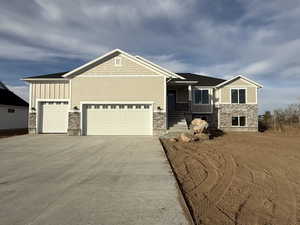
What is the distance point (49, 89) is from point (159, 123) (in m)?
8.95

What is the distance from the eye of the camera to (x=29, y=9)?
10.9 meters

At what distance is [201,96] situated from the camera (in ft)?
63.6

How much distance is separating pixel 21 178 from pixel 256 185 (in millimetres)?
5902

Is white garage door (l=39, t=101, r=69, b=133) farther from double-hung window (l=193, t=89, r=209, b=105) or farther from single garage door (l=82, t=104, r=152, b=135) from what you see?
double-hung window (l=193, t=89, r=209, b=105)

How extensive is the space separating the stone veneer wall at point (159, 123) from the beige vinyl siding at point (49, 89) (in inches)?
281

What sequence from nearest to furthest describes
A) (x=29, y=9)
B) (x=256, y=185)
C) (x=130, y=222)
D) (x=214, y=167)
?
(x=130, y=222)
(x=256, y=185)
(x=214, y=167)
(x=29, y=9)

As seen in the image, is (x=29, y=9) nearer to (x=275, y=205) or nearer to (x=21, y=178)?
(x=21, y=178)

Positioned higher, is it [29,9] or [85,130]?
[29,9]

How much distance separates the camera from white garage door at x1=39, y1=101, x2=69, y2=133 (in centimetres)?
1566

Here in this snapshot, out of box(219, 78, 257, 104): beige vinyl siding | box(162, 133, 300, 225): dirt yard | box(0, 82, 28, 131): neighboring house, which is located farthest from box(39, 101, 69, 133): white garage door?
box(219, 78, 257, 104): beige vinyl siding

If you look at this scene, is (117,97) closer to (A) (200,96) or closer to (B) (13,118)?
(A) (200,96)

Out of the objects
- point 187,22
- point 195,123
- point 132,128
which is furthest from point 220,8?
point 132,128

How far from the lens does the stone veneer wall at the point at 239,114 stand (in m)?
19.0

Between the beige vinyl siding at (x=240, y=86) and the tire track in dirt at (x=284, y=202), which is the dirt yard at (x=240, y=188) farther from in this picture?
the beige vinyl siding at (x=240, y=86)
